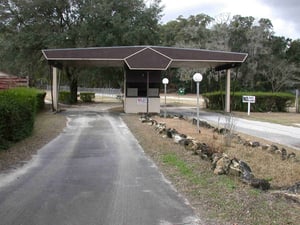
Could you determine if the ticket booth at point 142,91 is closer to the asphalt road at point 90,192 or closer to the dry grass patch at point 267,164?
the dry grass patch at point 267,164

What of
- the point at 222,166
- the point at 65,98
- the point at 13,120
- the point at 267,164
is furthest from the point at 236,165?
the point at 65,98

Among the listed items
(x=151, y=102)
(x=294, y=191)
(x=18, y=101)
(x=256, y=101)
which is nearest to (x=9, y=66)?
(x=151, y=102)

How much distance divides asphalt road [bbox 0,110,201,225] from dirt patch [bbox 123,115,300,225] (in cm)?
24

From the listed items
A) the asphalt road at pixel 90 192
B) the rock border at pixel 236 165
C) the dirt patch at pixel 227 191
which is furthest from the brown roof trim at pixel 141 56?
the dirt patch at pixel 227 191

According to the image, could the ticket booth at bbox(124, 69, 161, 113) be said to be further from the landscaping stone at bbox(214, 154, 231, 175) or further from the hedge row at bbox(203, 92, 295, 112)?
the landscaping stone at bbox(214, 154, 231, 175)

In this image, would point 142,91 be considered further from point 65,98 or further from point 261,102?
point 65,98

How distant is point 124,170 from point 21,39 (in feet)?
85.7

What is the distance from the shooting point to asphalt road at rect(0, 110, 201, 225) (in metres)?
4.84

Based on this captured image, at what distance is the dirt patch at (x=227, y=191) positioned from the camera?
4.73m

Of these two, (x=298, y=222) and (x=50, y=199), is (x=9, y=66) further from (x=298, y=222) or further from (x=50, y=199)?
(x=298, y=222)

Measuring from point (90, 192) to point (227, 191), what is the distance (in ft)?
6.95

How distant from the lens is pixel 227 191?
5.79 metres

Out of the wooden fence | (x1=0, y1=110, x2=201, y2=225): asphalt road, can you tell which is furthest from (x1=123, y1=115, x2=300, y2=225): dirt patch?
the wooden fence

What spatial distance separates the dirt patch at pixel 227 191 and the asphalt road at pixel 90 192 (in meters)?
0.24
